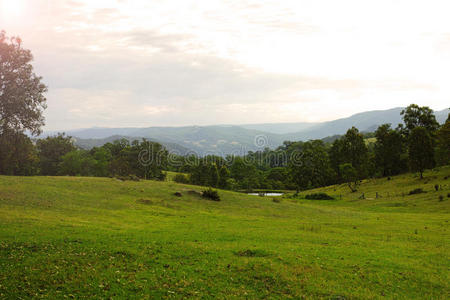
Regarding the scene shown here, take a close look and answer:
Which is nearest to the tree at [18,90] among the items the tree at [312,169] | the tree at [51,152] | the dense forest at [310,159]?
the dense forest at [310,159]

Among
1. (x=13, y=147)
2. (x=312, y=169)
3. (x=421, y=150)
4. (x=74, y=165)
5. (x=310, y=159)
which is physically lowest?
(x=312, y=169)

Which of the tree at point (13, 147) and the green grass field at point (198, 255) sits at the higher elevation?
the tree at point (13, 147)

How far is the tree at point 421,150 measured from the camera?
241 feet

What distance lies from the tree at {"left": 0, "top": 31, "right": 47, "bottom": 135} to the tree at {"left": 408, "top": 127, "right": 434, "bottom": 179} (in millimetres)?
81841

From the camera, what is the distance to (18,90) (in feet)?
161

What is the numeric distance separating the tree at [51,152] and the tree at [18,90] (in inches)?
2077

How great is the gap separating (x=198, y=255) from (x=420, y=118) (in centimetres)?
10630

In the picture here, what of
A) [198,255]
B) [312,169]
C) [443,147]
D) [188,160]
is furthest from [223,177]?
[198,255]

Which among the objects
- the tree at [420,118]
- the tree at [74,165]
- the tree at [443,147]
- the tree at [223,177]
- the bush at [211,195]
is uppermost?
the tree at [420,118]

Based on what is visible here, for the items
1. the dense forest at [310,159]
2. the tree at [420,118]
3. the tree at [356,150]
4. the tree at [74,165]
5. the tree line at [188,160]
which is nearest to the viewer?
the tree line at [188,160]

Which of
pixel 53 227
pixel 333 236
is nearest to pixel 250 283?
pixel 333 236

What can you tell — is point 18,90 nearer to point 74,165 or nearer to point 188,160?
point 74,165

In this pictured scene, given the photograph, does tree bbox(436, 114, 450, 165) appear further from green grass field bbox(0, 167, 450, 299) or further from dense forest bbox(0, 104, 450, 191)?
green grass field bbox(0, 167, 450, 299)

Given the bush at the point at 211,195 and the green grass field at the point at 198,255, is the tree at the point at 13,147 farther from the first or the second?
the bush at the point at 211,195
